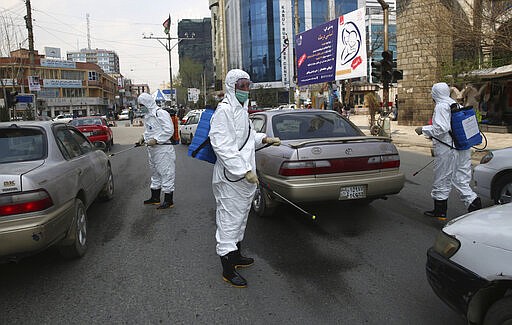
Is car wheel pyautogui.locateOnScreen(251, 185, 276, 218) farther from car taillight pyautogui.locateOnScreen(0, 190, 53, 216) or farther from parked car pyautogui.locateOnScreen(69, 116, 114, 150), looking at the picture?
parked car pyautogui.locateOnScreen(69, 116, 114, 150)

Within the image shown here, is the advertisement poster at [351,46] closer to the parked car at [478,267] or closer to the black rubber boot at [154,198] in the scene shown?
the black rubber boot at [154,198]

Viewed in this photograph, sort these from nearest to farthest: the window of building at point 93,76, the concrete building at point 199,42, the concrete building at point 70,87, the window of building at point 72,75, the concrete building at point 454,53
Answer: the concrete building at point 454,53 → the concrete building at point 70,87 → the window of building at point 72,75 → the window of building at point 93,76 → the concrete building at point 199,42

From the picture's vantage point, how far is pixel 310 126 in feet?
18.9

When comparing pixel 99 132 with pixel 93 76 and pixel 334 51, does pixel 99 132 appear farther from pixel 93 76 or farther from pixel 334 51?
pixel 93 76

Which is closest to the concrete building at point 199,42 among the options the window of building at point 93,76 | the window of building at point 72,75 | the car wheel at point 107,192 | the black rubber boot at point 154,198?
Result: the window of building at point 93,76

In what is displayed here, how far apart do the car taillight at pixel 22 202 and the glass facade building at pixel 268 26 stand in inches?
2541

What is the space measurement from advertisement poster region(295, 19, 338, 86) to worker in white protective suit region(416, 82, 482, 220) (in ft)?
55.7

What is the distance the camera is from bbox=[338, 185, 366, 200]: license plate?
4852 millimetres

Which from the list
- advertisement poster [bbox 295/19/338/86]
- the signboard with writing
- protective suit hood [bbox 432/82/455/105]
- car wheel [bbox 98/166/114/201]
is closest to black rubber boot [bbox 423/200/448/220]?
protective suit hood [bbox 432/82/455/105]

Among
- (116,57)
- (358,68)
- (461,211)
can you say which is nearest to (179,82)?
(358,68)

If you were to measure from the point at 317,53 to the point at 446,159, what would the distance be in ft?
62.3

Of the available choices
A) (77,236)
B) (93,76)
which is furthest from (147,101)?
(93,76)

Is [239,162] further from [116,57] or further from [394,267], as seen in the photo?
[116,57]

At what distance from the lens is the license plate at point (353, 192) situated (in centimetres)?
485
